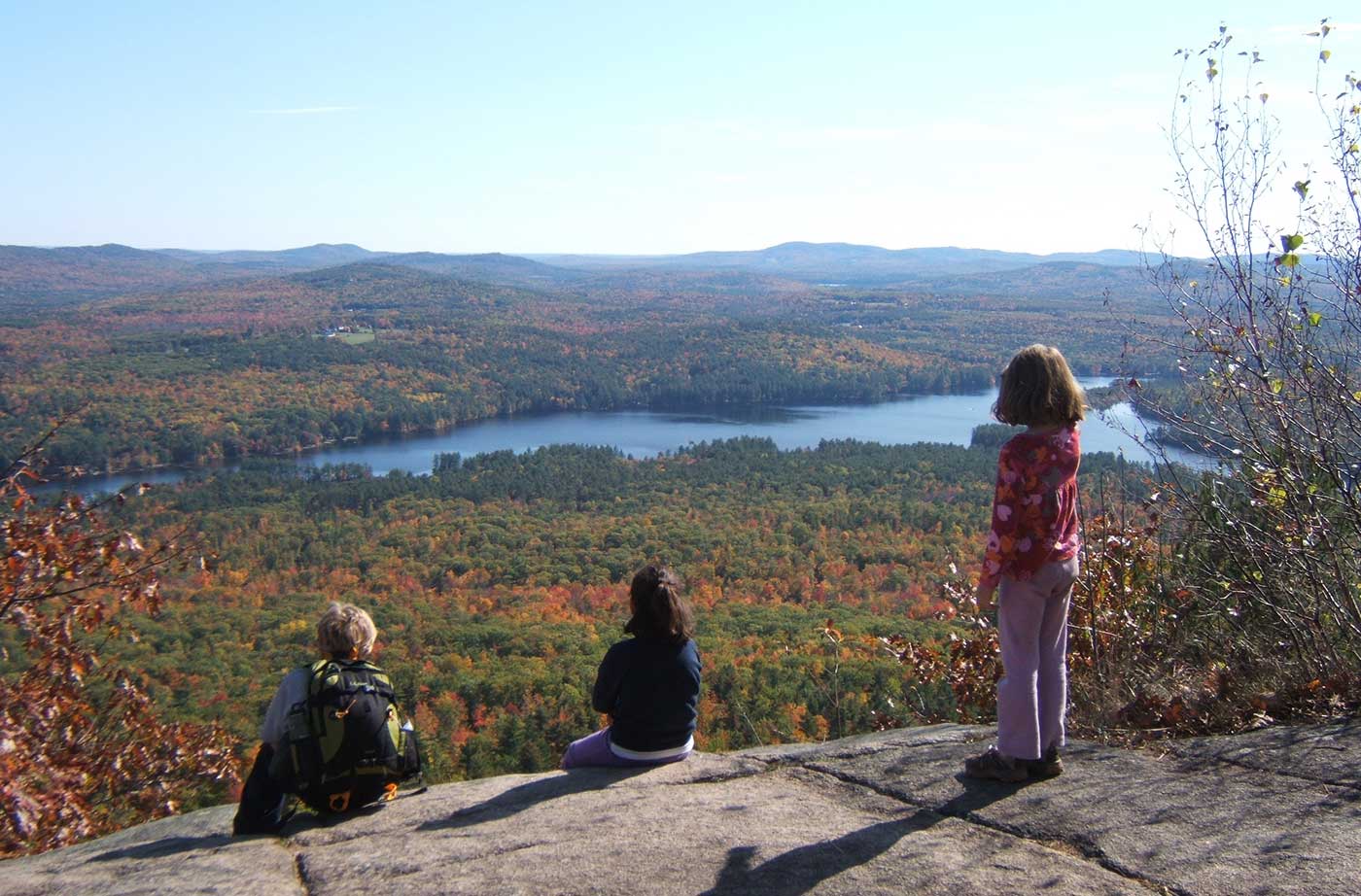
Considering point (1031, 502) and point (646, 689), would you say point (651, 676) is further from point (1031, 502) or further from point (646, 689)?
point (1031, 502)

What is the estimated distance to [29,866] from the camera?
306cm

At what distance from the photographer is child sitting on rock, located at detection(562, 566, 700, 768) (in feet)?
11.9

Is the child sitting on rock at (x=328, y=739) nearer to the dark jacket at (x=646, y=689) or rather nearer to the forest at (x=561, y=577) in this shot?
the dark jacket at (x=646, y=689)

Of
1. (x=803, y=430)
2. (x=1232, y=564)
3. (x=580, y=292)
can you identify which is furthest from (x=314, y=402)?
(x=580, y=292)

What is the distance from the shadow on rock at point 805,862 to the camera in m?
2.62

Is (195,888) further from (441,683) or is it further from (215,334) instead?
(215,334)

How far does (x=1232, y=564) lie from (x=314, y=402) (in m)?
74.4

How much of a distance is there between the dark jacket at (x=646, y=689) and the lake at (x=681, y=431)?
50.0 metres

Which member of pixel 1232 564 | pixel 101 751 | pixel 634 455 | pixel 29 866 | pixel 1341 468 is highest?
pixel 1341 468

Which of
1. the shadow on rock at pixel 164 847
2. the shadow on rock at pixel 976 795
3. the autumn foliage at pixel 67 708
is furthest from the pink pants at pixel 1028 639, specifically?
the autumn foliage at pixel 67 708

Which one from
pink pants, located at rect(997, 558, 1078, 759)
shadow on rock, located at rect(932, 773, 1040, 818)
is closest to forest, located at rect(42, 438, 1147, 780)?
shadow on rock, located at rect(932, 773, 1040, 818)

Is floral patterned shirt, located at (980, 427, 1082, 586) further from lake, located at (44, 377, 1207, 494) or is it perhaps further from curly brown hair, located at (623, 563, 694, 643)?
lake, located at (44, 377, 1207, 494)

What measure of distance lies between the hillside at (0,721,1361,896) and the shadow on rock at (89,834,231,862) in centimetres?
1

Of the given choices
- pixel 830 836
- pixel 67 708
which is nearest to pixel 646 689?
pixel 830 836
